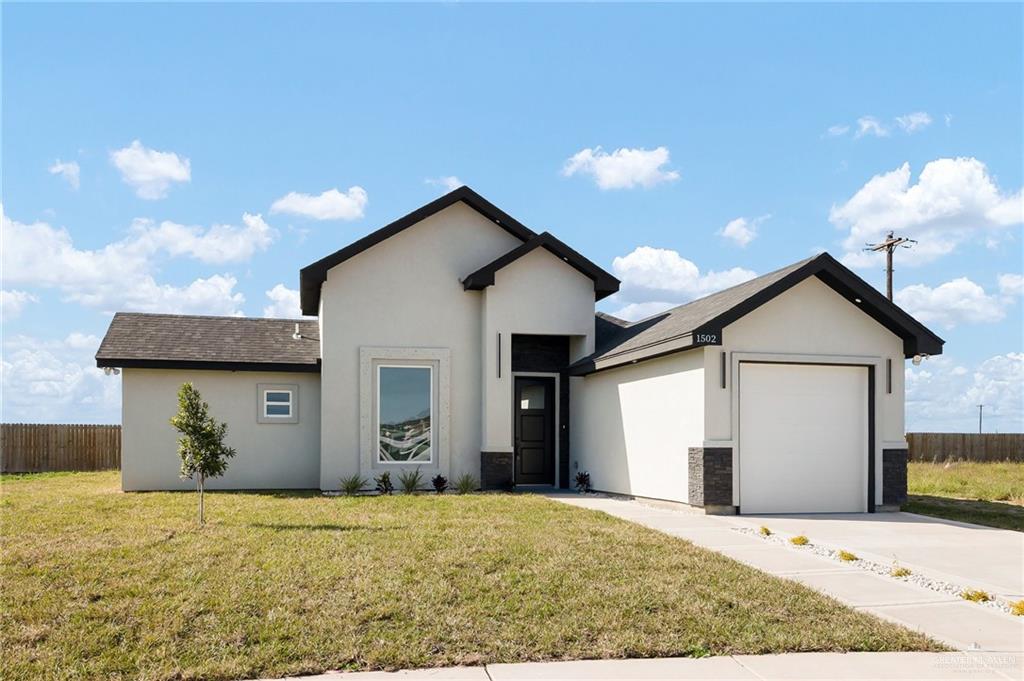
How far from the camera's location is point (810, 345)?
45.8 ft

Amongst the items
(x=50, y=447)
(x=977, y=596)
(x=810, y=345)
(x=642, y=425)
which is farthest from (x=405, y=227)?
(x=50, y=447)

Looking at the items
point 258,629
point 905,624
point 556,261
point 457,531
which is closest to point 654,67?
point 556,261

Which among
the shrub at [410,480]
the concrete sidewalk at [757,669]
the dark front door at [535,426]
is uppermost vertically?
the dark front door at [535,426]

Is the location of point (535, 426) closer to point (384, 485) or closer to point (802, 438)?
point (384, 485)

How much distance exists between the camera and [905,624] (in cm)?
686

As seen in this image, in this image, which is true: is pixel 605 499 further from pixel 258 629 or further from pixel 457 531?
pixel 258 629

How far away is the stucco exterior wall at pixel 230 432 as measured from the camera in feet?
57.2

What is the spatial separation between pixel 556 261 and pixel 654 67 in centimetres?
490

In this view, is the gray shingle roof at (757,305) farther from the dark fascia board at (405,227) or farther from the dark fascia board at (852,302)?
the dark fascia board at (405,227)

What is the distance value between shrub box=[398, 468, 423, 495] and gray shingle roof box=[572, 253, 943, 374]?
4.48 metres

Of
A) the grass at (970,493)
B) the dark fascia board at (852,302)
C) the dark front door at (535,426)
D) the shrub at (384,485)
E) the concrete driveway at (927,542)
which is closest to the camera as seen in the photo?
the concrete driveway at (927,542)

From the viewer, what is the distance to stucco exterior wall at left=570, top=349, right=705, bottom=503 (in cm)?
1377

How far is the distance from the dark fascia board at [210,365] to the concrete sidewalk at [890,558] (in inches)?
262

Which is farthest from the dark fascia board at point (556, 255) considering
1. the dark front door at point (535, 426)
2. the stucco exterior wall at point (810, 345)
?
the stucco exterior wall at point (810, 345)
